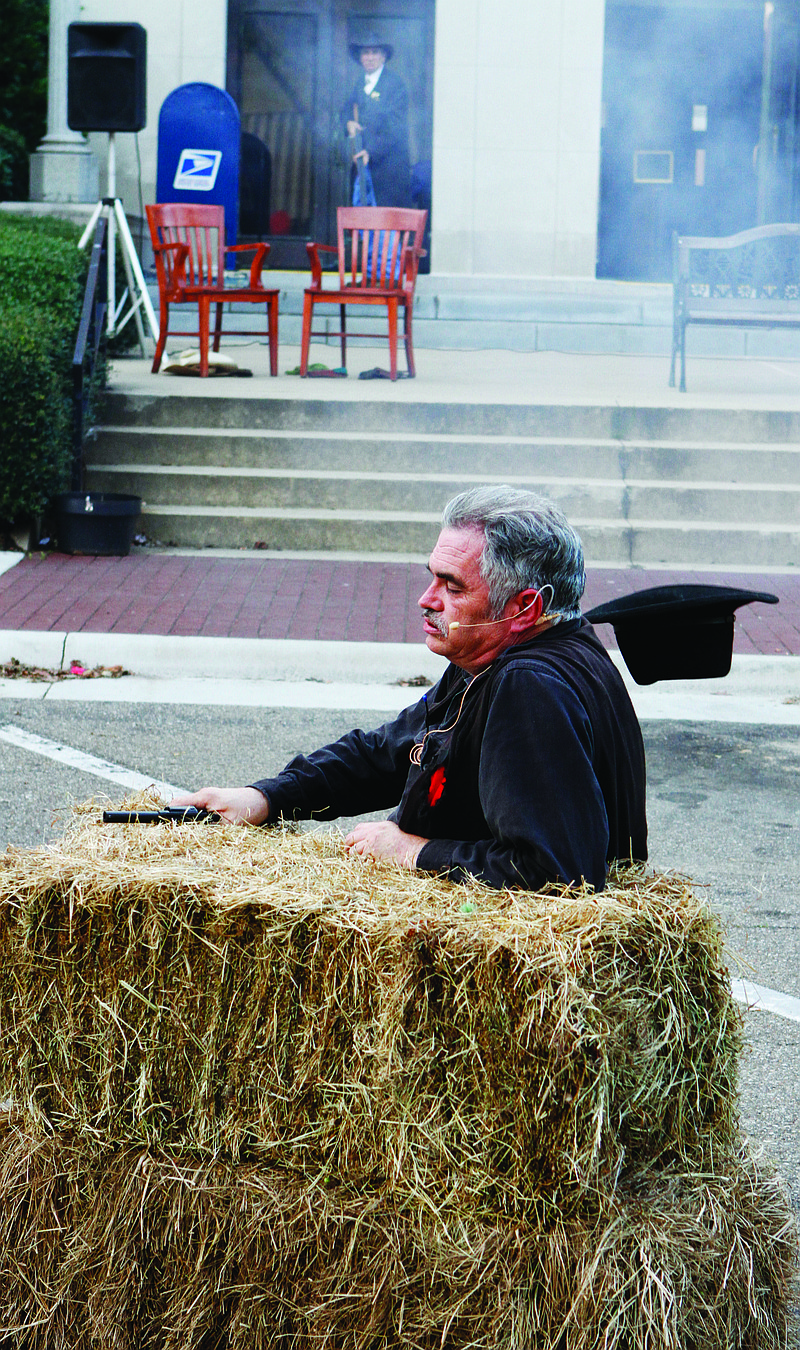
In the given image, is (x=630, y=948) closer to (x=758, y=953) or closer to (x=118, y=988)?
(x=118, y=988)

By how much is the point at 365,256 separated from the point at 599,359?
12.3ft

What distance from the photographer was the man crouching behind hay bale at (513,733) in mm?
2330

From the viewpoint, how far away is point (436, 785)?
102 inches

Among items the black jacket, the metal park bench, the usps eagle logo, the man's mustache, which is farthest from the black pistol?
the usps eagle logo

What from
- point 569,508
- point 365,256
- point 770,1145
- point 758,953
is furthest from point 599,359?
point 770,1145

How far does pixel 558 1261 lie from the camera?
6.86 feet

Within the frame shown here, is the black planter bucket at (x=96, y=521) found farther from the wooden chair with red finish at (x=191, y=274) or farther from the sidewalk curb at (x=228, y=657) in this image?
the wooden chair with red finish at (x=191, y=274)

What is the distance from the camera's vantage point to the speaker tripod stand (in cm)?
1266

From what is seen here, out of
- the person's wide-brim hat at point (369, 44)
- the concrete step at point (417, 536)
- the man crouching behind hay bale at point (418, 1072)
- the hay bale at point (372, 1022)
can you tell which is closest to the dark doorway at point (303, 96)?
the person's wide-brim hat at point (369, 44)

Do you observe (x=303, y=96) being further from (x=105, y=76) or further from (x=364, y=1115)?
(x=364, y=1115)

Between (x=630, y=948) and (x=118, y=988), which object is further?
(x=118, y=988)

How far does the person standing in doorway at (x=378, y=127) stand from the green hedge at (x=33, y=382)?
650cm

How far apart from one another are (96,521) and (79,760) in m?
3.60

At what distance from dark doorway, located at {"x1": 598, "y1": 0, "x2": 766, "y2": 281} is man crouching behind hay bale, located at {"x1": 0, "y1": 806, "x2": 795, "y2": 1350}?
1622cm
